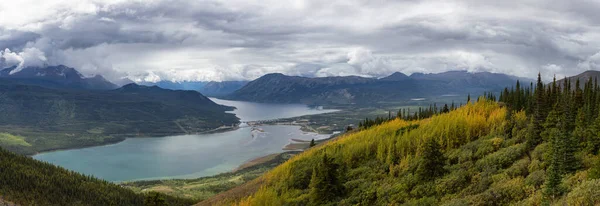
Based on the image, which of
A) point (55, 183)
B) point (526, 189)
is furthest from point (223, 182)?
point (526, 189)

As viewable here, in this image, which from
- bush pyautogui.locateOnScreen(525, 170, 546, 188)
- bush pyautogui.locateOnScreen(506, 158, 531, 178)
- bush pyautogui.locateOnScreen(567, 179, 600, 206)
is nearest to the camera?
bush pyautogui.locateOnScreen(567, 179, 600, 206)

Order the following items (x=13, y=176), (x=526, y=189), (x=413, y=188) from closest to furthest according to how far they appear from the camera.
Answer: (x=526, y=189)
(x=413, y=188)
(x=13, y=176)

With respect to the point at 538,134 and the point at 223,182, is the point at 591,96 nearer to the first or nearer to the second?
the point at 538,134

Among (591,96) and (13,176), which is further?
(13,176)

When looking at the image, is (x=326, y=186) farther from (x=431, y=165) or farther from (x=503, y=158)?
(x=503, y=158)

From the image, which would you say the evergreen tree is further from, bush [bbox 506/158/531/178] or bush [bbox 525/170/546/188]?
bush [bbox 525/170/546/188]

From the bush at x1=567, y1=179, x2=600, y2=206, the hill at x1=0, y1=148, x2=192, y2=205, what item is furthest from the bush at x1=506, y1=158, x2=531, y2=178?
the hill at x1=0, y1=148, x2=192, y2=205

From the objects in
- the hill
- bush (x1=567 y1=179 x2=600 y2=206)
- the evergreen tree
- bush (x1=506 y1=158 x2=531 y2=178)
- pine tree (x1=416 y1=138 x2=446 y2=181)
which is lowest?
the hill
